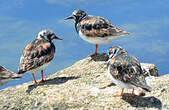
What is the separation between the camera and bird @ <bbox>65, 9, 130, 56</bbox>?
13789mm

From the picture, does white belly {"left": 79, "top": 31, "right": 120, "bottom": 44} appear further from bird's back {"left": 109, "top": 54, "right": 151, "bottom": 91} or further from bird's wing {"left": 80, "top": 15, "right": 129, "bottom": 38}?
bird's back {"left": 109, "top": 54, "right": 151, "bottom": 91}

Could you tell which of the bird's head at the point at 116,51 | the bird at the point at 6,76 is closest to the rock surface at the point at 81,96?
the bird at the point at 6,76

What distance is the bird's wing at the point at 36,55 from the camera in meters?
11.7

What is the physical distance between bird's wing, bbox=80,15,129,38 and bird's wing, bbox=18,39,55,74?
6.60ft

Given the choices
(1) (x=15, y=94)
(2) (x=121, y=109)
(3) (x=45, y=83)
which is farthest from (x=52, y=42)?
(2) (x=121, y=109)

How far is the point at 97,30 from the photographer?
13.9 meters

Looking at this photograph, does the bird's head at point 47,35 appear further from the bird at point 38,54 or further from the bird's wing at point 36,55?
the bird's wing at point 36,55

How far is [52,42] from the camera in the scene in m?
13.3

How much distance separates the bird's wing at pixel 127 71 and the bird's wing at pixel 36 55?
131 inches

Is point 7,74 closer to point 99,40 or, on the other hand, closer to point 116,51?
point 99,40

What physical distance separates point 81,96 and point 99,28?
4471 mm

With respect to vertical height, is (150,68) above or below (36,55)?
below

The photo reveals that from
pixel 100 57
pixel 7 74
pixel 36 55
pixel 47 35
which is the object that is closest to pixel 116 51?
pixel 36 55

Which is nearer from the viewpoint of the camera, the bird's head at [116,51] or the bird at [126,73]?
the bird at [126,73]
